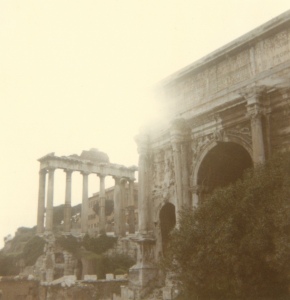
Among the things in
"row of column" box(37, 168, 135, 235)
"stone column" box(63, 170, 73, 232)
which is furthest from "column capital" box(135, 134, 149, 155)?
"stone column" box(63, 170, 73, 232)

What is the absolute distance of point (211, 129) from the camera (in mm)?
14500

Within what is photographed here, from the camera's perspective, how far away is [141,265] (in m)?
15.3

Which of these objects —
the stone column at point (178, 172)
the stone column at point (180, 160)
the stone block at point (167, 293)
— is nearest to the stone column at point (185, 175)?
the stone column at point (180, 160)

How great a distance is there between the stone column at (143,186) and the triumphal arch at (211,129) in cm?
4

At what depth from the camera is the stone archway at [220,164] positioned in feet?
47.9

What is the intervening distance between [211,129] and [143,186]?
3.78 meters

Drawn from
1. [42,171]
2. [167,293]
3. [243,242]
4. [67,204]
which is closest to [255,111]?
[243,242]

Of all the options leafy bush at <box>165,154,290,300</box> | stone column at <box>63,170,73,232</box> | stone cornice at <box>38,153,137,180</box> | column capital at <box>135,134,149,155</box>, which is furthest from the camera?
stone column at <box>63,170,73,232</box>

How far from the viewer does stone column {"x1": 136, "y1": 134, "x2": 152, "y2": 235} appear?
1616cm

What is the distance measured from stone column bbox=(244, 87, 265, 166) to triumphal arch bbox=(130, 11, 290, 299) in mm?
28

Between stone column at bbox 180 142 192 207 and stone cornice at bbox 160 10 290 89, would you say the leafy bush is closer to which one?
stone column at bbox 180 142 192 207

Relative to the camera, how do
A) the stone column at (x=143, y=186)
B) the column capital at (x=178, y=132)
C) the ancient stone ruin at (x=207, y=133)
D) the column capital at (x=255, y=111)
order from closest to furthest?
1. the column capital at (x=255, y=111)
2. the ancient stone ruin at (x=207, y=133)
3. the column capital at (x=178, y=132)
4. the stone column at (x=143, y=186)

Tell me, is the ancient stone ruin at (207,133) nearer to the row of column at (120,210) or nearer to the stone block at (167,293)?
the stone block at (167,293)

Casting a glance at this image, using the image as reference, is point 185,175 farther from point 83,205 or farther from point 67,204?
point 83,205
